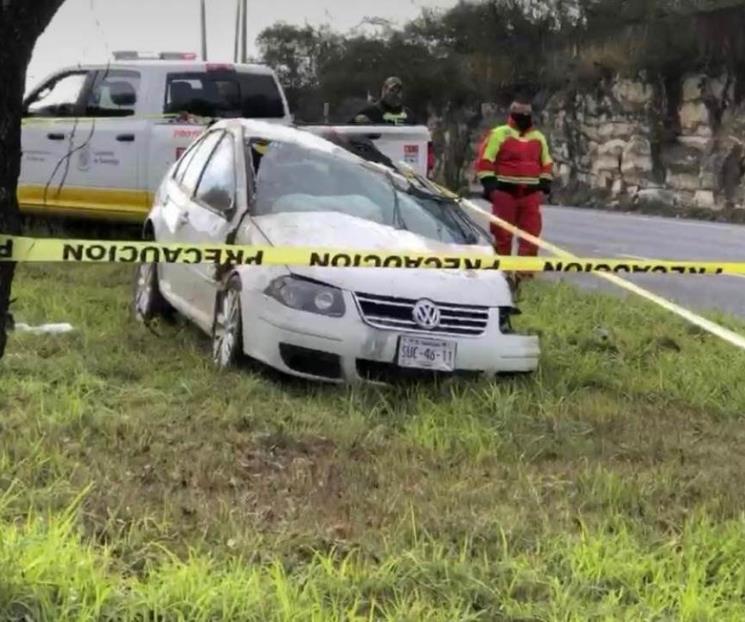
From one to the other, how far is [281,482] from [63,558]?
1.31 m

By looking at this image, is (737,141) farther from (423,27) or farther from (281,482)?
(281,482)

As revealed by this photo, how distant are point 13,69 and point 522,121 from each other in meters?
7.63

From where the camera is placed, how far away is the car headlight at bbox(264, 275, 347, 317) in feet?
19.6

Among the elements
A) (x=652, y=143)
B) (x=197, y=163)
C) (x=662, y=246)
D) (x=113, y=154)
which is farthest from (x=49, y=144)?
(x=652, y=143)

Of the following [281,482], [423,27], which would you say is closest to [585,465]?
[281,482]

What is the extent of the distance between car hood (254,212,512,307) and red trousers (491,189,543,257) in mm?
3399

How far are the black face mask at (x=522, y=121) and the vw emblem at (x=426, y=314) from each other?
15.7 ft

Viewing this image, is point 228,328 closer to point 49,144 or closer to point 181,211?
point 181,211

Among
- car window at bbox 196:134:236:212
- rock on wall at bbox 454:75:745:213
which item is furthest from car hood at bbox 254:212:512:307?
rock on wall at bbox 454:75:745:213

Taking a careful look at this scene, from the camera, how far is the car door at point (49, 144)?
11.7 metres

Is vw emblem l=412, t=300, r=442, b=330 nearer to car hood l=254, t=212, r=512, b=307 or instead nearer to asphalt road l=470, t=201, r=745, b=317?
car hood l=254, t=212, r=512, b=307

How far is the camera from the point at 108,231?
41.0 feet

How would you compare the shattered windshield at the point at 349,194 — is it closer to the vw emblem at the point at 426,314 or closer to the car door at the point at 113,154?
the vw emblem at the point at 426,314

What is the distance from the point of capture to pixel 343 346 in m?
5.95
